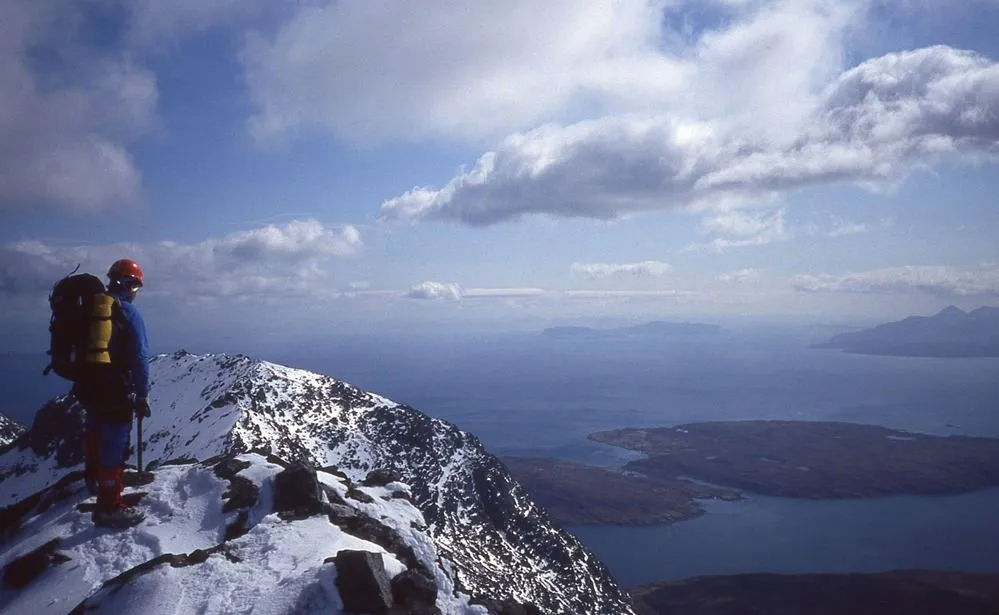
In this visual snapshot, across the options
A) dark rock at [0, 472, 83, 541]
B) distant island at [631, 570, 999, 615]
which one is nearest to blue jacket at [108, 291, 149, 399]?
dark rock at [0, 472, 83, 541]

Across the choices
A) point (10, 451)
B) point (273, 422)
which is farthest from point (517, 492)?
point (10, 451)

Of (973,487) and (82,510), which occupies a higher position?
(82,510)

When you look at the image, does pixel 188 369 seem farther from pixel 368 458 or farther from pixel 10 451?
pixel 368 458

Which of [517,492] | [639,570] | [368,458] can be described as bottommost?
[639,570]

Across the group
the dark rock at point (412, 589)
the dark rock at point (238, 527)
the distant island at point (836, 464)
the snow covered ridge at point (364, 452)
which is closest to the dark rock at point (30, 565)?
the dark rock at point (238, 527)

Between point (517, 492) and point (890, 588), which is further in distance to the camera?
point (890, 588)

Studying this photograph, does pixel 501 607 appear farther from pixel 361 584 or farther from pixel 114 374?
pixel 114 374
